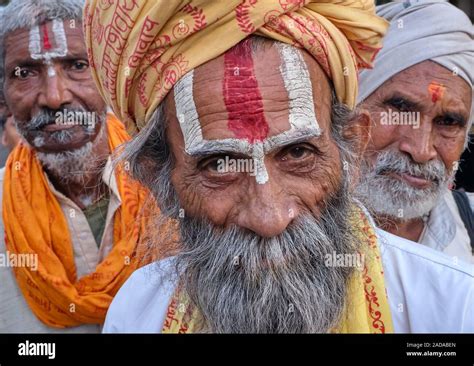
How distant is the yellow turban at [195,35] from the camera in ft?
6.88

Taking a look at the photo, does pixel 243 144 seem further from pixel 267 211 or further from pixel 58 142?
pixel 58 142

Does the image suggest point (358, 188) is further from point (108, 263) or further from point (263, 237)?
point (108, 263)

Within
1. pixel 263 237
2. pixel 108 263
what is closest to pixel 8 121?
pixel 108 263

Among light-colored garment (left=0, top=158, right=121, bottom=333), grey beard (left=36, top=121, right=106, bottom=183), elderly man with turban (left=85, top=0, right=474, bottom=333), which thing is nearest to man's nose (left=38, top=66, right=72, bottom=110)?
grey beard (left=36, top=121, right=106, bottom=183)

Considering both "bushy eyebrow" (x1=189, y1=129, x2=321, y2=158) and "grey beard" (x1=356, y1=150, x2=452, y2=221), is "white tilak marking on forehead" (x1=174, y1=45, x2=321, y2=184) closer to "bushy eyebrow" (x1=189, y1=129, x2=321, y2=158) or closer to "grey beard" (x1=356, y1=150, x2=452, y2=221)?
"bushy eyebrow" (x1=189, y1=129, x2=321, y2=158)

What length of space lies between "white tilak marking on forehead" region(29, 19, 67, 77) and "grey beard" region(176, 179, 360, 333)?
1294 mm

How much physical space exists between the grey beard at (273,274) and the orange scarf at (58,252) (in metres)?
0.94

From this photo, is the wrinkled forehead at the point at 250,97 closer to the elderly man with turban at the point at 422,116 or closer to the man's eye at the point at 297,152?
the man's eye at the point at 297,152

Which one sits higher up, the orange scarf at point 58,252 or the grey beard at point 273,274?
the grey beard at point 273,274

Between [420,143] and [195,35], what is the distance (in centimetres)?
133

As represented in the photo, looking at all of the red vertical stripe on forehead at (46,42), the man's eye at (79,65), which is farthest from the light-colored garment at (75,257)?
the red vertical stripe on forehead at (46,42)

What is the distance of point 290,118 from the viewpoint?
7.02ft

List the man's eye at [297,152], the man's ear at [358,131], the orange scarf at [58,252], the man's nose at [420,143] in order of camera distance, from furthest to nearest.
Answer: the orange scarf at [58,252] → the man's nose at [420,143] → the man's ear at [358,131] → the man's eye at [297,152]

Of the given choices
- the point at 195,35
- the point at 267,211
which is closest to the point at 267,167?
the point at 267,211
